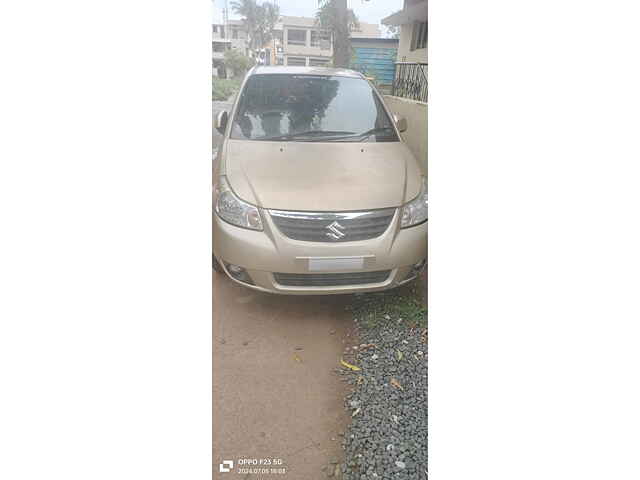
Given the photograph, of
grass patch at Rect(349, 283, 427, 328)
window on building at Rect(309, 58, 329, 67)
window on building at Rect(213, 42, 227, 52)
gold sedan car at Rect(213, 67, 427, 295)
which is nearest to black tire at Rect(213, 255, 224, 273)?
gold sedan car at Rect(213, 67, 427, 295)

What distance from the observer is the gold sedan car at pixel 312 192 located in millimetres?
2342

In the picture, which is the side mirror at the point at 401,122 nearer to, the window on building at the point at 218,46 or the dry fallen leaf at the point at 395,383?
the window on building at the point at 218,46

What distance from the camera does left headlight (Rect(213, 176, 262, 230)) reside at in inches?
93.4

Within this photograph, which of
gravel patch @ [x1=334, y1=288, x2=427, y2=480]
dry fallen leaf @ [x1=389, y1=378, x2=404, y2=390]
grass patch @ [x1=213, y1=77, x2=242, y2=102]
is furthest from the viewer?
grass patch @ [x1=213, y1=77, x2=242, y2=102]

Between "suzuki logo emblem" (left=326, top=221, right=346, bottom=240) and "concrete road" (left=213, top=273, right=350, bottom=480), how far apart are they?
0.40 m

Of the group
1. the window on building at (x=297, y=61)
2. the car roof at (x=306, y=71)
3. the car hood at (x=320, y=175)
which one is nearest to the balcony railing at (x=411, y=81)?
the car roof at (x=306, y=71)

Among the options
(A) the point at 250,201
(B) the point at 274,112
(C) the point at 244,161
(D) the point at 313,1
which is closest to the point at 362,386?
(A) the point at 250,201

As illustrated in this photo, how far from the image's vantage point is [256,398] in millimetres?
2213

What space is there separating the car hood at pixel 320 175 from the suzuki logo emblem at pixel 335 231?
3.3 inches

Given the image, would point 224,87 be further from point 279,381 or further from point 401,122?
point 279,381

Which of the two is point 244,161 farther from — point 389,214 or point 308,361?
point 308,361

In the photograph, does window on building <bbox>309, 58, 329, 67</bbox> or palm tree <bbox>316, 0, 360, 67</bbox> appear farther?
window on building <bbox>309, 58, 329, 67</bbox>

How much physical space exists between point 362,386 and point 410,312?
19.5 inches

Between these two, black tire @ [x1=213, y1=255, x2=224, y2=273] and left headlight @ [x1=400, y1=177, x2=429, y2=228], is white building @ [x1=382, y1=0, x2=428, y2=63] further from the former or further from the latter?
black tire @ [x1=213, y1=255, x2=224, y2=273]
